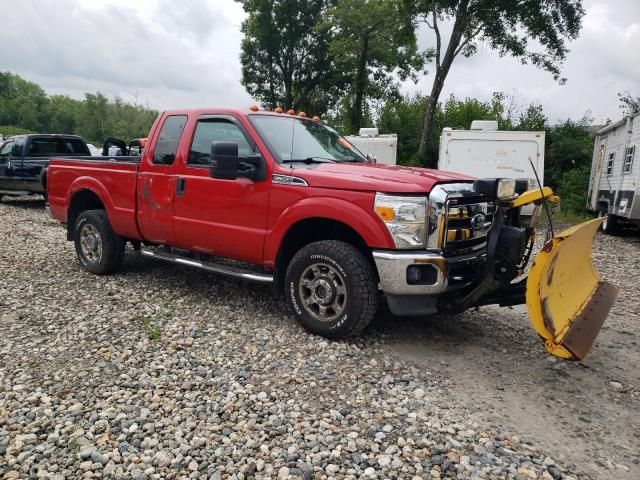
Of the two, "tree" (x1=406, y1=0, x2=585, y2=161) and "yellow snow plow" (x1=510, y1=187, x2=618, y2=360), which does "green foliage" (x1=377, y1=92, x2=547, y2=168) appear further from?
"yellow snow plow" (x1=510, y1=187, x2=618, y2=360)

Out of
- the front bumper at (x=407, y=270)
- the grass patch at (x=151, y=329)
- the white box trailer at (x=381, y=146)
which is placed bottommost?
the grass patch at (x=151, y=329)

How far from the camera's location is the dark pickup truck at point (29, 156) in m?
12.8

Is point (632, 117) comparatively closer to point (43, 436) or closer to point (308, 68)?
point (43, 436)

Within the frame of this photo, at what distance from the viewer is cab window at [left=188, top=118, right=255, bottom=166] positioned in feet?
16.1

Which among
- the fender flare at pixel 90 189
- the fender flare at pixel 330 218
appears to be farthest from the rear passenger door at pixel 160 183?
the fender flare at pixel 330 218

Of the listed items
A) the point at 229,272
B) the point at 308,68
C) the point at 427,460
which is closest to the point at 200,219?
the point at 229,272

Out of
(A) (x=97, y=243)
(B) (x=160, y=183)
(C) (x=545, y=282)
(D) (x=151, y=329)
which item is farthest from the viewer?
(A) (x=97, y=243)

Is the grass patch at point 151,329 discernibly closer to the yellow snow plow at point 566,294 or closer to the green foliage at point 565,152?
the yellow snow plow at point 566,294

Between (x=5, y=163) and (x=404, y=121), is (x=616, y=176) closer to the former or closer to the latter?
(x=404, y=121)

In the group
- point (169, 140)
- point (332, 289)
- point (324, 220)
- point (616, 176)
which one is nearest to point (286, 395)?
point (332, 289)

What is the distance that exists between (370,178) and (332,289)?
964 millimetres

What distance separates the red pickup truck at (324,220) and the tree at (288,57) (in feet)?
81.9

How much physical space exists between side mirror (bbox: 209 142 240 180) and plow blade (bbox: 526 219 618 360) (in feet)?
8.41

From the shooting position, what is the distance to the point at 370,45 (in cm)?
2378
